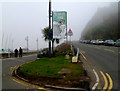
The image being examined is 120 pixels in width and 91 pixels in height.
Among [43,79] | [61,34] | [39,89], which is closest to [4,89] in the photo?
[39,89]

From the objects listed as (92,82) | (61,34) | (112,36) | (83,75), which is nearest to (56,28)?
(61,34)

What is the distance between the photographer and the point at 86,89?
805cm

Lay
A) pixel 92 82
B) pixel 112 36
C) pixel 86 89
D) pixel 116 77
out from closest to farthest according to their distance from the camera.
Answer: pixel 86 89, pixel 92 82, pixel 116 77, pixel 112 36

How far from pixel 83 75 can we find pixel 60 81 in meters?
1.71

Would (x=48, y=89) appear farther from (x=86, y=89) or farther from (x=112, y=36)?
(x=112, y=36)

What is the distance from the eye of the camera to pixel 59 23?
2078 centimetres

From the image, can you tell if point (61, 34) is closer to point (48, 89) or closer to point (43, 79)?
point (43, 79)

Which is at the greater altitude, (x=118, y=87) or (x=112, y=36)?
(x=112, y=36)

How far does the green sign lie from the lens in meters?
20.6

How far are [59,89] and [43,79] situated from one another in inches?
86.3

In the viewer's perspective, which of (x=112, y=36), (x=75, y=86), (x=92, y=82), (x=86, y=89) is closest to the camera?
(x=86, y=89)

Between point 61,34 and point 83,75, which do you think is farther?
point 61,34

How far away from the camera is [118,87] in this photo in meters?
8.36

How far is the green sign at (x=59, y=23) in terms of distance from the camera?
20.6 m
